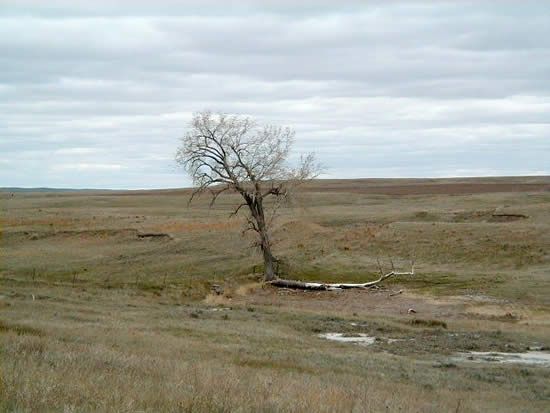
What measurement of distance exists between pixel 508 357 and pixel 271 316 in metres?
10.2

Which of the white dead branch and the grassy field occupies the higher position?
the grassy field

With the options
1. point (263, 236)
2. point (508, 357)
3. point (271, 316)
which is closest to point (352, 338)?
point (271, 316)

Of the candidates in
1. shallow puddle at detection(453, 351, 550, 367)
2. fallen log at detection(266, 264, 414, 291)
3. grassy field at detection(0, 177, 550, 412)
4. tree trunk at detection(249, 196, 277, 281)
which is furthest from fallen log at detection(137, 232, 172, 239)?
shallow puddle at detection(453, 351, 550, 367)

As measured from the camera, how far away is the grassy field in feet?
36.4

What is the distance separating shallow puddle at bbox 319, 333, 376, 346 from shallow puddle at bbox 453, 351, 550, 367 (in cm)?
334

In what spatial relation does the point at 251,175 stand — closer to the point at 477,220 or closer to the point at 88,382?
the point at 477,220

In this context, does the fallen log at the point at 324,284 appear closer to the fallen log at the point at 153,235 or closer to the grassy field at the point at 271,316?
the grassy field at the point at 271,316

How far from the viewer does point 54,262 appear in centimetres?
5147

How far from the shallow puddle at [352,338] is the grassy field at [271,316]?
49 centimetres

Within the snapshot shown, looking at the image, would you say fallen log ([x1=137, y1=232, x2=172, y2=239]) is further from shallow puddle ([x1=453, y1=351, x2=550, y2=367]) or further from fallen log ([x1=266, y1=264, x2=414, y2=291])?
shallow puddle ([x1=453, y1=351, x2=550, y2=367])

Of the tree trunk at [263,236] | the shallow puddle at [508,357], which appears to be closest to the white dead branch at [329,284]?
the tree trunk at [263,236]

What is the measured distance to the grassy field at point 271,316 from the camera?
11.1m

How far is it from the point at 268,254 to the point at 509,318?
622 inches

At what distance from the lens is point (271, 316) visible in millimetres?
30188
